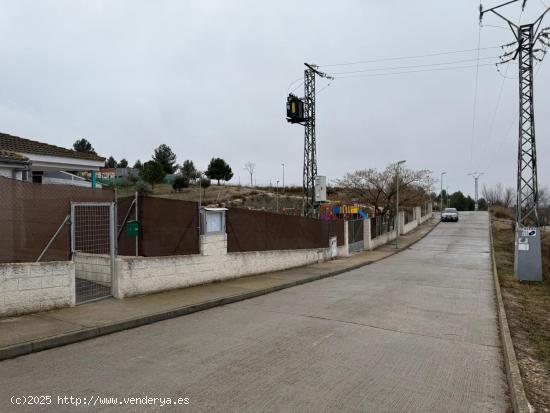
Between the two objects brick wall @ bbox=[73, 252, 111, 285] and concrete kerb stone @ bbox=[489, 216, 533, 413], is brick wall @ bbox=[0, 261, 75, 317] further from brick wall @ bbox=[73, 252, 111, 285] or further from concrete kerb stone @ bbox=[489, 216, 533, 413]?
concrete kerb stone @ bbox=[489, 216, 533, 413]

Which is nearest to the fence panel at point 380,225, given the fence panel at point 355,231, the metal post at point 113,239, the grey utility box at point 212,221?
the fence panel at point 355,231

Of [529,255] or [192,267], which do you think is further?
[529,255]

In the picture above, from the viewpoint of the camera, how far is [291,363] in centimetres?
584

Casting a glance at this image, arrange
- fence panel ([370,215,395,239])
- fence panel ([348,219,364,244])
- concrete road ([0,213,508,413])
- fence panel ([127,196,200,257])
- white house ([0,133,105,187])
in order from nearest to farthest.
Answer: concrete road ([0,213,508,413]), fence panel ([127,196,200,257]), white house ([0,133,105,187]), fence panel ([348,219,364,244]), fence panel ([370,215,395,239])

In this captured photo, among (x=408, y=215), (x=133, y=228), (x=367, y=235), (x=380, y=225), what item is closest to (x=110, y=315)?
(x=133, y=228)

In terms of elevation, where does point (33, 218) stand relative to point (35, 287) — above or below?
above

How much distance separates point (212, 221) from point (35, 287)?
18.1ft

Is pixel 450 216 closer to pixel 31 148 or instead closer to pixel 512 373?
pixel 31 148

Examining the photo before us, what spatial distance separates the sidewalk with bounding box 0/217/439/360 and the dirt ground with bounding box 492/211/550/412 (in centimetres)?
605

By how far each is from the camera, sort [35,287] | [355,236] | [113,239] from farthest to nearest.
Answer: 1. [355,236]
2. [113,239]
3. [35,287]

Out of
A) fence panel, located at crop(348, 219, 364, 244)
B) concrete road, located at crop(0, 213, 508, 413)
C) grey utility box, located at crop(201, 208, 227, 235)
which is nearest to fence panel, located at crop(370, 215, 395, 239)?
fence panel, located at crop(348, 219, 364, 244)

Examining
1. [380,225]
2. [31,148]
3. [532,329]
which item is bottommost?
[532,329]

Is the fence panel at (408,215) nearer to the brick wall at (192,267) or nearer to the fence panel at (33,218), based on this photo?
the brick wall at (192,267)

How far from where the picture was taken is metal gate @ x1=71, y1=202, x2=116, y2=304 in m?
9.51
